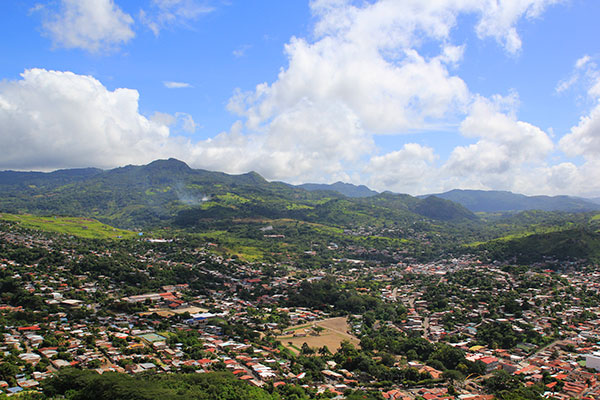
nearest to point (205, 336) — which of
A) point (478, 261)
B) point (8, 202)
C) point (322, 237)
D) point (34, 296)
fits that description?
point (34, 296)

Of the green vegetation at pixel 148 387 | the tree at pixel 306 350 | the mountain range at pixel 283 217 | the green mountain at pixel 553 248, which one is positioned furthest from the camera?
the mountain range at pixel 283 217

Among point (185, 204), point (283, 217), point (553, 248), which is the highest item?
point (185, 204)

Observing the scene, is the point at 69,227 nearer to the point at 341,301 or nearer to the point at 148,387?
the point at 341,301

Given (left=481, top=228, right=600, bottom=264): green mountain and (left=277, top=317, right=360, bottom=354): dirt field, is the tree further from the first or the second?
(left=481, top=228, right=600, bottom=264): green mountain

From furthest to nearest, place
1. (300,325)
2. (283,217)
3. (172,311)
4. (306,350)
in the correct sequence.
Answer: (283,217) → (172,311) → (300,325) → (306,350)

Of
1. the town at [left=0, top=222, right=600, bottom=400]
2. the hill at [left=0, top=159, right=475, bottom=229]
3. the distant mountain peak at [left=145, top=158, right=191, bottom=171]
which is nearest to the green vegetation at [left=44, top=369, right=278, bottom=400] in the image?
the town at [left=0, top=222, right=600, bottom=400]

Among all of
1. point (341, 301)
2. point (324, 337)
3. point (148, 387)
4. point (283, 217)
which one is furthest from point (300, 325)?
point (283, 217)

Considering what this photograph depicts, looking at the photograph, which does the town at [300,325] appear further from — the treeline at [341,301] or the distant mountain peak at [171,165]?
the distant mountain peak at [171,165]

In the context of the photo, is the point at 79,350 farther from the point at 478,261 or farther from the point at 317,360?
the point at 478,261

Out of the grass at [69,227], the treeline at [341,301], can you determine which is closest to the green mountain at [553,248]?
the treeline at [341,301]
